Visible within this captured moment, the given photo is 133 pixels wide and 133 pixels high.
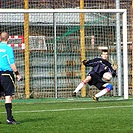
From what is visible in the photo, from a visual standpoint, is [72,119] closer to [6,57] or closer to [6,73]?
[6,73]

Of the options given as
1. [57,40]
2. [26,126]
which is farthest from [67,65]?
[26,126]

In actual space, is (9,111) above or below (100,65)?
below

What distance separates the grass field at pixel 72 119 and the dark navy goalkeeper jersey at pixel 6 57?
104 centimetres

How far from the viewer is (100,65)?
18.7 m

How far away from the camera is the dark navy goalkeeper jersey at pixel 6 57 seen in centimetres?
1170

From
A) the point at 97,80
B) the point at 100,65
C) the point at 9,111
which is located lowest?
the point at 9,111

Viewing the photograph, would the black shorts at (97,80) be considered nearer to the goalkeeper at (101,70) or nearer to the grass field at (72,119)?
the goalkeeper at (101,70)

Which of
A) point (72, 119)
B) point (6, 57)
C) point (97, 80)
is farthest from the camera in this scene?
point (97, 80)

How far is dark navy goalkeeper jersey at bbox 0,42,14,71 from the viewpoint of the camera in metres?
11.7

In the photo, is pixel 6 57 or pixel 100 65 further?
pixel 100 65

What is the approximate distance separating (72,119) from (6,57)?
1.77 meters

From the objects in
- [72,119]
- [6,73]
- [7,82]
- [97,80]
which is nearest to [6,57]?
[6,73]

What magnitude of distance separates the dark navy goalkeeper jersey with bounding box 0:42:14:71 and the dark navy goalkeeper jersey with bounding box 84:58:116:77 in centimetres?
677

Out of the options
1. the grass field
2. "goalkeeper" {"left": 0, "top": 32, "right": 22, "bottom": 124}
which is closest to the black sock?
"goalkeeper" {"left": 0, "top": 32, "right": 22, "bottom": 124}
